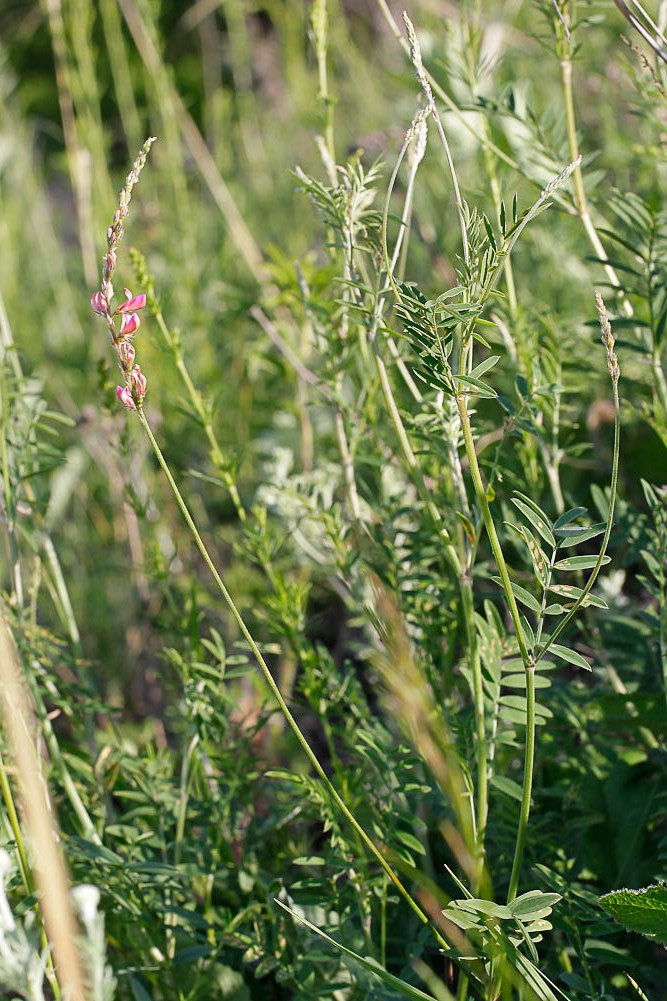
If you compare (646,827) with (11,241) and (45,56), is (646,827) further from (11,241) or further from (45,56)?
(45,56)

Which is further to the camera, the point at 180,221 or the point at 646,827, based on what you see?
the point at 180,221

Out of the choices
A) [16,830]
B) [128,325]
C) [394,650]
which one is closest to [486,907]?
[394,650]

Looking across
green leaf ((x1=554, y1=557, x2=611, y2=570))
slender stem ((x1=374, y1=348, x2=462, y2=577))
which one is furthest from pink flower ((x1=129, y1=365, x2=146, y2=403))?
green leaf ((x1=554, y1=557, x2=611, y2=570))

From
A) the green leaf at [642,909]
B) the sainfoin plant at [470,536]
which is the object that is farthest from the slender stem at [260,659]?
the green leaf at [642,909]

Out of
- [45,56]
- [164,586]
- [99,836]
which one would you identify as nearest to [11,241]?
[164,586]

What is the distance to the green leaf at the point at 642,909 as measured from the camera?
0.61 metres

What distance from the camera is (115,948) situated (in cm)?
81

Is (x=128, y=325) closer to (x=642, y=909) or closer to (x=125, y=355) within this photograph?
(x=125, y=355)

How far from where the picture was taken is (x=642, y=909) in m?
0.62

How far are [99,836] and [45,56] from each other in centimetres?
711

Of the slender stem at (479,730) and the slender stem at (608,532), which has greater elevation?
the slender stem at (608,532)

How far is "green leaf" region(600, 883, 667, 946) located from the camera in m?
0.61

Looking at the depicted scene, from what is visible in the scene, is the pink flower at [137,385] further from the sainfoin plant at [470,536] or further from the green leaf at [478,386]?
the green leaf at [478,386]

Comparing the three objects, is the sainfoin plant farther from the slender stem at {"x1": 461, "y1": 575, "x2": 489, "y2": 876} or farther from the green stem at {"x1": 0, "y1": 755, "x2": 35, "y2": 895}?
the green stem at {"x1": 0, "y1": 755, "x2": 35, "y2": 895}
